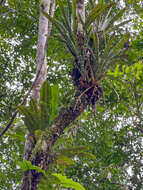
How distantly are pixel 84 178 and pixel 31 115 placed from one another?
3.65m

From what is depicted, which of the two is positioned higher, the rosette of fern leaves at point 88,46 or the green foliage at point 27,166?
the rosette of fern leaves at point 88,46

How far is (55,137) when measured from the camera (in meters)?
1.72

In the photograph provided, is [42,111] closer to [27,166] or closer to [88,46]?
[27,166]

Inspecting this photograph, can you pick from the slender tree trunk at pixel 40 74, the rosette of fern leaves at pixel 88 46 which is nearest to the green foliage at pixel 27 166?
the slender tree trunk at pixel 40 74

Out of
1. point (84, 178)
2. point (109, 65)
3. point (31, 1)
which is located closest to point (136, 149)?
point (84, 178)

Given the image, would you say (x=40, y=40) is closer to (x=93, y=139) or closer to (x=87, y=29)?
(x=87, y=29)

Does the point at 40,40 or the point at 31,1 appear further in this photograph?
the point at 31,1

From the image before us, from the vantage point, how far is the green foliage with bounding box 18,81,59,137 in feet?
5.58

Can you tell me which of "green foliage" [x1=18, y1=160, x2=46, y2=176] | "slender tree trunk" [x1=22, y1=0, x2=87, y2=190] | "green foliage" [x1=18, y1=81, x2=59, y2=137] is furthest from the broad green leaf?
"green foliage" [x1=18, y1=81, x2=59, y2=137]

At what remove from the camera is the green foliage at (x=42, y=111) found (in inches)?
67.0

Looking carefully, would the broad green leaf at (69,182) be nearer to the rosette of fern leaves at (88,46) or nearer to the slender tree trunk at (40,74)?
the slender tree trunk at (40,74)

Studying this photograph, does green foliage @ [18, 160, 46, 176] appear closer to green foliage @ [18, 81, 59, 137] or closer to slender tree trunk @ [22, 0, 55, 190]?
slender tree trunk @ [22, 0, 55, 190]

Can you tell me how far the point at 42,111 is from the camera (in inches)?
67.2

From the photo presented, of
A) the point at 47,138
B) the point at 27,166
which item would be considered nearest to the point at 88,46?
the point at 47,138
